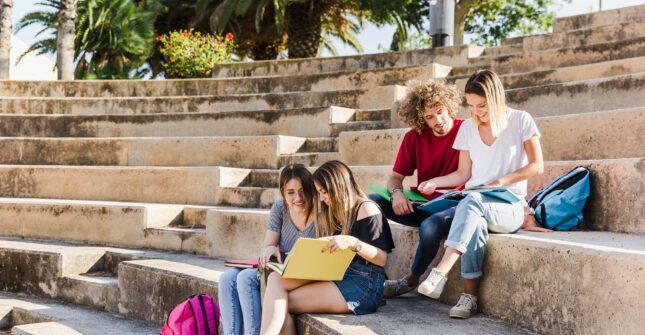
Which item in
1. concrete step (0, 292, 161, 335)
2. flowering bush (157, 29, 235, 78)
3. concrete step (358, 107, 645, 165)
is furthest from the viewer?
flowering bush (157, 29, 235, 78)

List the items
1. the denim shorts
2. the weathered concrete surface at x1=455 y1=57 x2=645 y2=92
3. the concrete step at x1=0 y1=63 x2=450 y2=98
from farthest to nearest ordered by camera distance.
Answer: the concrete step at x1=0 y1=63 x2=450 y2=98
the weathered concrete surface at x1=455 y1=57 x2=645 y2=92
the denim shorts

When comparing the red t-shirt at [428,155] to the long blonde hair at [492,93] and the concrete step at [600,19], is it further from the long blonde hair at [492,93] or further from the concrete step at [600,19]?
the concrete step at [600,19]

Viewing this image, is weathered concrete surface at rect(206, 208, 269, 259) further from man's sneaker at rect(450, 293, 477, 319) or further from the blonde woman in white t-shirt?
man's sneaker at rect(450, 293, 477, 319)

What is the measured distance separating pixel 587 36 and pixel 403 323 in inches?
216

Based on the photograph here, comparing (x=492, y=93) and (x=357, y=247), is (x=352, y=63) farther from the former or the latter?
(x=357, y=247)

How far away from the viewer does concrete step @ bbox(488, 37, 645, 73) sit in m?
6.58

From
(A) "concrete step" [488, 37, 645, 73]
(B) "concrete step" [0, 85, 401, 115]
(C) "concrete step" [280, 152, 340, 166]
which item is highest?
(A) "concrete step" [488, 37, 645, 73]

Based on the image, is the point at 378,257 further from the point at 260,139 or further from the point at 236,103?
the point at 236,103

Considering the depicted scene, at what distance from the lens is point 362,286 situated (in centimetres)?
359

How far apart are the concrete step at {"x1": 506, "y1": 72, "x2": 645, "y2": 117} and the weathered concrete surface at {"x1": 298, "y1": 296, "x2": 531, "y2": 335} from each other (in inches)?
98.8

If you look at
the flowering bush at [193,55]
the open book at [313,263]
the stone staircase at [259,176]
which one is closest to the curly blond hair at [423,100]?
the stone staircase at [259,176]

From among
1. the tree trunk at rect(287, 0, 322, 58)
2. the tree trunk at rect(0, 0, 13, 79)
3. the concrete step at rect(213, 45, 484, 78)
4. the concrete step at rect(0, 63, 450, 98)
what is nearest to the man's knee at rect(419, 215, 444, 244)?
the concrete step at rect(0, 63, 450, 98)

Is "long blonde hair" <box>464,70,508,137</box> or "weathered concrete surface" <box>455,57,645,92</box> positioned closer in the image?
"long blonde hair" <box>464,70,508,137</box>

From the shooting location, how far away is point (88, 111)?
375 inches
